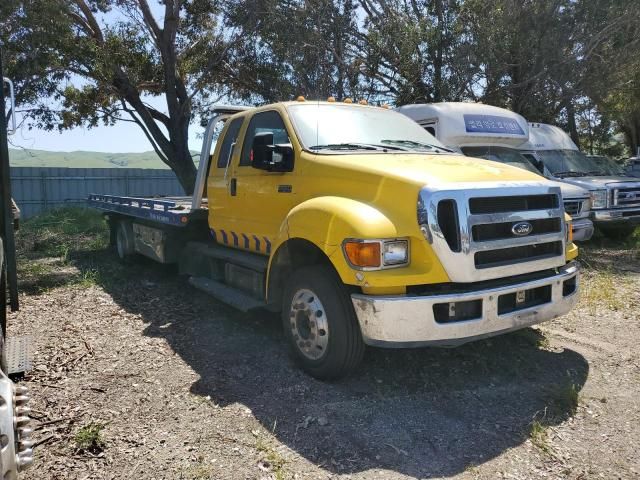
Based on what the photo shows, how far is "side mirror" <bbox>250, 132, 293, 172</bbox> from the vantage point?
469 cm

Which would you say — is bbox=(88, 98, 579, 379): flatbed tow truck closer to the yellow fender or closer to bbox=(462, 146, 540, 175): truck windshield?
the yellow fender

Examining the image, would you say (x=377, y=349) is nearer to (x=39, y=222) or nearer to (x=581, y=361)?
(x=581, y=361)

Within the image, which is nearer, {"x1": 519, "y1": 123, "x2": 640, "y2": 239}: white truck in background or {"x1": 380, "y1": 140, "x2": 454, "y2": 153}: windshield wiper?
{"x1": 380, "y1": 140, "x2": 454, "y2": 153}: windshield wiper

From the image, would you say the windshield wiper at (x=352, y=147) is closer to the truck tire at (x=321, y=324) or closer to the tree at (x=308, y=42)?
the truck tire at (x=321, y=324)

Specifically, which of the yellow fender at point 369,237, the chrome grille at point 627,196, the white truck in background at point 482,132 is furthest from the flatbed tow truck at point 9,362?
the chrome grille at point 627,196

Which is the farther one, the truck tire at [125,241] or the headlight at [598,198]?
the headlight at [598,198]

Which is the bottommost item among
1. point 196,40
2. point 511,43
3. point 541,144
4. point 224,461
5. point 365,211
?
point 224,461

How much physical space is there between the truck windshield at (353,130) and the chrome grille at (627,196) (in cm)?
606

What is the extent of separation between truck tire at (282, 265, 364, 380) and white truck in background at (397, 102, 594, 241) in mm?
5658

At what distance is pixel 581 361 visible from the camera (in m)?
4.63

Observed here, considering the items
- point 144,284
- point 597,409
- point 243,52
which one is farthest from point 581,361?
point 243,52

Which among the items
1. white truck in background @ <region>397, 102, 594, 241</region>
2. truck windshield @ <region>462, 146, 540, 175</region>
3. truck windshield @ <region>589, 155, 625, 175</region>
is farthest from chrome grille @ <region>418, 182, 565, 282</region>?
truck windshield @ <region>589, 155, 625, 175</region>

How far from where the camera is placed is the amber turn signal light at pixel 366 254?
3.60m

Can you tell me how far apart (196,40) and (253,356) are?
1529 centimetres
